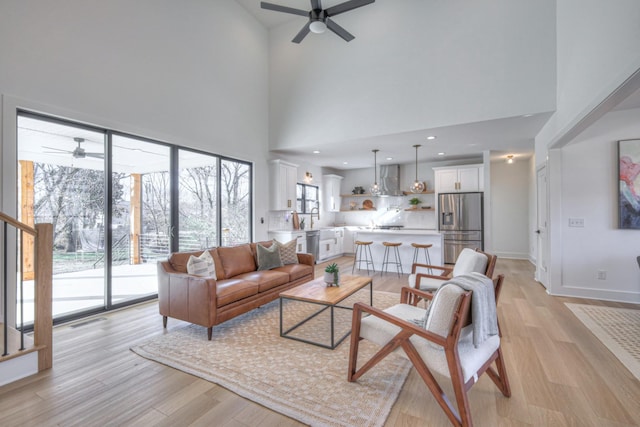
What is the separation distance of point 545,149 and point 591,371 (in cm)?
372

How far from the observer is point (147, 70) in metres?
4.04

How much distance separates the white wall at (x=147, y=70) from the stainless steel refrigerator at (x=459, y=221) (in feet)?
Answer: 14.7

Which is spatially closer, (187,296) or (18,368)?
(18,368)

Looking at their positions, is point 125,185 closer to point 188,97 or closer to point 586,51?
point 188,97

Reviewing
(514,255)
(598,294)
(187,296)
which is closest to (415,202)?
(514,255)

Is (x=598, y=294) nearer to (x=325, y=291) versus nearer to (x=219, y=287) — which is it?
(x=325, y=291)

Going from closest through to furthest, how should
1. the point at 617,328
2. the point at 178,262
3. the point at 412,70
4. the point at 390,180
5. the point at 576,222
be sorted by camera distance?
the point at 617,328, the point at 178,262, the point at 576,222, the point at 412,70, the point at 390,180

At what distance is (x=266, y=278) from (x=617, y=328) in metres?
4.00

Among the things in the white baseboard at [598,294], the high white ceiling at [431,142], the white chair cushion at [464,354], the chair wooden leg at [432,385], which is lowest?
the white baseboard at [598,294]

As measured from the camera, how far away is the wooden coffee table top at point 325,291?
279 cm

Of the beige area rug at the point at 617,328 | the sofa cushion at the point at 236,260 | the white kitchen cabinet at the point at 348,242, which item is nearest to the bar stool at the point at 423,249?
the beige area rug at the point at 617,328

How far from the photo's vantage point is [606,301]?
13.2 ft

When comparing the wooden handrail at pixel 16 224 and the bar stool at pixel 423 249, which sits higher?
the wooden handrail at pixel 16 224

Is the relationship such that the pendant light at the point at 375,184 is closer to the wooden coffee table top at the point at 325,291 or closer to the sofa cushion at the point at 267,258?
the sofa cushion at the point at 267,258
